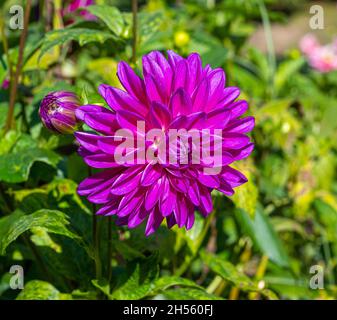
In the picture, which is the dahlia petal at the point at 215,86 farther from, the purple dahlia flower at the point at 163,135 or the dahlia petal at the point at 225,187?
the dahlia petal at the point at 225,187

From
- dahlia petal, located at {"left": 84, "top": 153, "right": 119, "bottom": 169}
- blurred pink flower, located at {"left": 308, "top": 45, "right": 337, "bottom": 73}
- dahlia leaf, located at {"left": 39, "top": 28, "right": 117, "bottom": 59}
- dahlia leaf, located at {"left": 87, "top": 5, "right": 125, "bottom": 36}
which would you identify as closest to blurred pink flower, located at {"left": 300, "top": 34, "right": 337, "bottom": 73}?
blurred pink flower, located at {"left": 308, "top": 45, "right": 337, "bottom": 73}

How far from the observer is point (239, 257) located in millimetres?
1592

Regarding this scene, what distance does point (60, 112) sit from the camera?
0.90 metres

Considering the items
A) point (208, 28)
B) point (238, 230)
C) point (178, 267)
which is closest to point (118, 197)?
point (178, 267)

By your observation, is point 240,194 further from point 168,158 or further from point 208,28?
point 208,28

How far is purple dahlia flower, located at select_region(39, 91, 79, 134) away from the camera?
0.91 meters

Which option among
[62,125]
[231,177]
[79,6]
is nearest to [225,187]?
[231,177]

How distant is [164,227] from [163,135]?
14.5 inches

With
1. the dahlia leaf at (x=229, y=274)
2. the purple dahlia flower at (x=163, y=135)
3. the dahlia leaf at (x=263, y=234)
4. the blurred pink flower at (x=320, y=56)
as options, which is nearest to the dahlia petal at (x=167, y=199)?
the purple dahlia flower at (x=163, y=135)

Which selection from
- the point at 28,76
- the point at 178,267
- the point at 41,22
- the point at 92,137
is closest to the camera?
the point at 92,137

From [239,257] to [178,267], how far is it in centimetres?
29

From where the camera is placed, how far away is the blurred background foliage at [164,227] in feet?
3.67

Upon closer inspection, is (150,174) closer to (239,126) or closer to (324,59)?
(239,126)

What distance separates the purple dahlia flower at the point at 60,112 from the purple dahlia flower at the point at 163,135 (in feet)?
0.11
